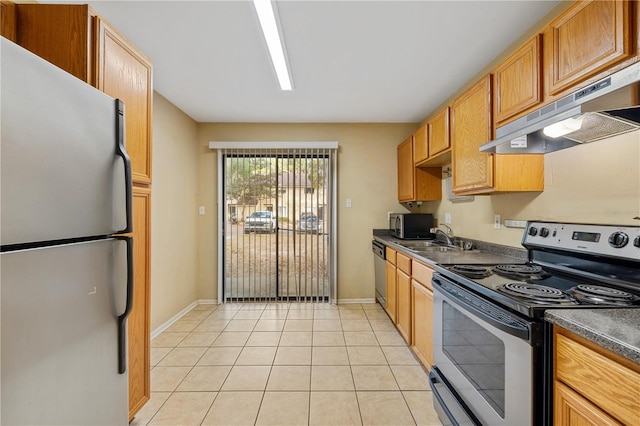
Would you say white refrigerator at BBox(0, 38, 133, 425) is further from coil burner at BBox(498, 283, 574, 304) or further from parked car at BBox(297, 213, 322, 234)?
parked car at BBox(297, 213, 322, 234)

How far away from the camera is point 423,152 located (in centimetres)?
311

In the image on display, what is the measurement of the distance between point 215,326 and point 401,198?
9.18 ft

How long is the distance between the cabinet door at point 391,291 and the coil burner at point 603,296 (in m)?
1.89

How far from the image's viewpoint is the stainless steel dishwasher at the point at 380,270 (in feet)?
11.4

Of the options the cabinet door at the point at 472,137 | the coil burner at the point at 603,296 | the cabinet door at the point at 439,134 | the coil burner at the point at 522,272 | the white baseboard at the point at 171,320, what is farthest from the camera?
the white baseboard at the point at 171,320

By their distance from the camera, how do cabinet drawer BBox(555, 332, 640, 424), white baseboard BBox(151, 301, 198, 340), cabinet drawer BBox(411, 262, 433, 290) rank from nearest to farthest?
cabinet drawer BBox(555, 332, 640, 424) < cabinet drawer BBox(411, 262, 433, 290) < white baseboard BBox(151, 301, 198, 340)

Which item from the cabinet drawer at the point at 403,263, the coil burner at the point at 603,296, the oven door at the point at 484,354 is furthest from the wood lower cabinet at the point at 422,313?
the coil burner at the point at 603,296

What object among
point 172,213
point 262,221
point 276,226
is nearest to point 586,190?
point 276,226

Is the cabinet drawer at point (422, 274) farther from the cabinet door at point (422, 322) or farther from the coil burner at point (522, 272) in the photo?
the coil burner at point (522, 272)


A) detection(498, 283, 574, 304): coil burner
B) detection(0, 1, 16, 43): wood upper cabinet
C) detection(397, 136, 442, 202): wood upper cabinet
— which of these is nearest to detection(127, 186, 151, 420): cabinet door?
detection(0, 1, 16, 43): wood upper cabinet

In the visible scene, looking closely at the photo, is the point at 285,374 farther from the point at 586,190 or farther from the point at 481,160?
the point at 586,190

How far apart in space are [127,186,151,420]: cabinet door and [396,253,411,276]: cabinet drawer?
2.02 m

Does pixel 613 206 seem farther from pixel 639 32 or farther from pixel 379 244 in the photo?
pixel 379 244

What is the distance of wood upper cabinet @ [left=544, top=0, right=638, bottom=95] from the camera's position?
3.72ft
